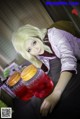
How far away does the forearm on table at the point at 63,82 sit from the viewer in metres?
0.98

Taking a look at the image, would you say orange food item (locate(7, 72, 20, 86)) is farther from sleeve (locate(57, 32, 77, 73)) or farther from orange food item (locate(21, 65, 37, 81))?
sleeve (locate(57, 32, 77, 73))

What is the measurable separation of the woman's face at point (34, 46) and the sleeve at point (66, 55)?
0.14 metres

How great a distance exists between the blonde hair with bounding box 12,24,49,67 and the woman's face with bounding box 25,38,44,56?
0.03 metres

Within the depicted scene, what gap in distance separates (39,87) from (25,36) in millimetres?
328

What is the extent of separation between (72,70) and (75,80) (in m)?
0.09

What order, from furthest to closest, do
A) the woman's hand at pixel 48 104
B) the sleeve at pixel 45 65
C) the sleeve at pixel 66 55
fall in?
the sleeve at pixel 45 65, the sleeve at pixel 66 55, the woman's hand at pixel 48 104

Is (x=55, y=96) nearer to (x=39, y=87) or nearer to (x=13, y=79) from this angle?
(x=39, y=87)

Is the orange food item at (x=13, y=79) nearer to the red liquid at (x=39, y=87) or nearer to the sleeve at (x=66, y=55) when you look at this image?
the red liquid at (x=39, y=87)

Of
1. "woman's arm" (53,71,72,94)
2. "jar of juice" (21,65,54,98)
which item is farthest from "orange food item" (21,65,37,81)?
"woman's arm" (53,71,72,94)

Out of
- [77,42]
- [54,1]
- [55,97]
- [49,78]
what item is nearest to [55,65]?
[49,78]

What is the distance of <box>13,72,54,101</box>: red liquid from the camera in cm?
112

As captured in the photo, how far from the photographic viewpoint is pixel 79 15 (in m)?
1.24

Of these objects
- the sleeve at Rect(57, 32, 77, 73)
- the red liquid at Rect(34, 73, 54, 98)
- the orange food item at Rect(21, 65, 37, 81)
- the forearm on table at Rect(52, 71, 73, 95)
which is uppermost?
the orange food item at Rect(21, 65, 37, 81)

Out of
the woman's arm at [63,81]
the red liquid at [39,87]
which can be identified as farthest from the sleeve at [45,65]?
the woman's arm at [63,81]
